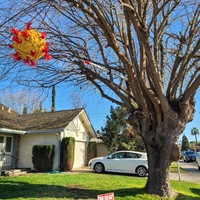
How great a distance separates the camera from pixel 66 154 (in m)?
18.3

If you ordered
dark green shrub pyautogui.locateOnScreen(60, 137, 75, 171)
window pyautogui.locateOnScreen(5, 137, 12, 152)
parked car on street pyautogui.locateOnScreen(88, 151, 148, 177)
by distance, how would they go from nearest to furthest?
parked car on street pyautogui.locateOnScreen(88, 151, 148, 177)
dark green shrub pyautogui.locateOnScreen(60, 137, 75, 171)
window pyautogui.locateOnScreen(5, 137, 12, 152)

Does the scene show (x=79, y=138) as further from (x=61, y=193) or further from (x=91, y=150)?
(x=61, y=193)

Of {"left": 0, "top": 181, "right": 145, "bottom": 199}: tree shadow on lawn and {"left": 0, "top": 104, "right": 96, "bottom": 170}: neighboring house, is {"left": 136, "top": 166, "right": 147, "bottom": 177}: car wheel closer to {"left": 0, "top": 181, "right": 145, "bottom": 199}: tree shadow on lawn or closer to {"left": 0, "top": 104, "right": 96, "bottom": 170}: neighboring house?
{"left": 0, "top": 104, "right": 96, "bottom": 170}: neighboring house

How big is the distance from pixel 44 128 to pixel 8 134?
106 inches

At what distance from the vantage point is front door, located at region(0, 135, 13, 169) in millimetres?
17734

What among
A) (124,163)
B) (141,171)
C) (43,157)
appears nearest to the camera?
(141,171)

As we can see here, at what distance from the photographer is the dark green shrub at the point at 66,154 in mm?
18125

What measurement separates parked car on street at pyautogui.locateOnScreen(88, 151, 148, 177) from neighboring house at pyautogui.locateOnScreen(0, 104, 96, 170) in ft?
10.6

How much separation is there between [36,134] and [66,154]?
3.09 metres

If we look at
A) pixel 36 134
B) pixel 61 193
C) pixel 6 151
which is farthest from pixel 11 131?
pixel 61 193

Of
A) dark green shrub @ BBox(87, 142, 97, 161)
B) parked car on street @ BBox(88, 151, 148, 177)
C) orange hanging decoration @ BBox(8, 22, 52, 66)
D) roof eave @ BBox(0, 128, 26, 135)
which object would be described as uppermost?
orange hanging decoration @ BBox(8, 22, 52, 66)

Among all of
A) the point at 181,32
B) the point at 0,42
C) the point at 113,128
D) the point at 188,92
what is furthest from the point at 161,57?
the point at 113,128

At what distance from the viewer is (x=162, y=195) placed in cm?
838

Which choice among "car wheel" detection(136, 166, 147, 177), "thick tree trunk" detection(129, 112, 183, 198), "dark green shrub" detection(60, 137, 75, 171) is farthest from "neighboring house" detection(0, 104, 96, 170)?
"thick tree trunk" detection(129, 112, 183, 198)
